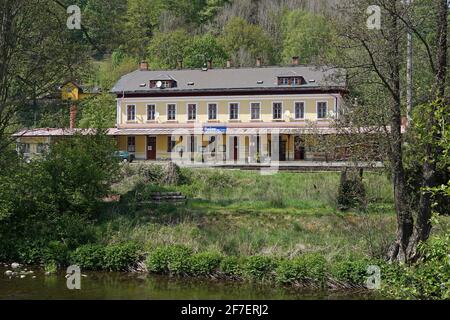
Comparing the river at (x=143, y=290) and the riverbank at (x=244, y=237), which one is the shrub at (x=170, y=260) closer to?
the riverbank at (x=244, y=237)

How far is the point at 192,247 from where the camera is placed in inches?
738

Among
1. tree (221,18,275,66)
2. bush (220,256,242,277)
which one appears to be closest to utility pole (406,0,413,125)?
bush (220,256,242,277)

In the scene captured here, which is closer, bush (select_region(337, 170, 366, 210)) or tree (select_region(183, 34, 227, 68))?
bush (select_region(337, 170, 366, 210))

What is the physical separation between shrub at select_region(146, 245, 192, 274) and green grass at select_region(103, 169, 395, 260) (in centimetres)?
80

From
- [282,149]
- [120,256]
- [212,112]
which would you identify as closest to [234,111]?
[212,112]

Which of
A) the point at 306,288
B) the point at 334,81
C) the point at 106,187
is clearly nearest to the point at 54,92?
the point at 106,187

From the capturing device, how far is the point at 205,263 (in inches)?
683

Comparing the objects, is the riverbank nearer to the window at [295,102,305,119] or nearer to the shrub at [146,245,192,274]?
the shrub at [146,245,192,274]

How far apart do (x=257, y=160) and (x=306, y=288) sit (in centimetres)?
2418

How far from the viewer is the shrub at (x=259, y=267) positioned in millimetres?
16812

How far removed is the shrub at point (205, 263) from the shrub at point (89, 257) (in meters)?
3.16

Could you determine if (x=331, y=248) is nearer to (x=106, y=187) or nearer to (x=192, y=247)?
(x=192, y=247)

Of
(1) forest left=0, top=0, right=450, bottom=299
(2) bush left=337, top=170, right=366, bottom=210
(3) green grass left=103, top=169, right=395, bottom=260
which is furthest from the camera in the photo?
(2) bush left=337, top=170, right=366, bottom=210

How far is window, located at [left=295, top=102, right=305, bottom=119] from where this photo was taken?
1678 inches
